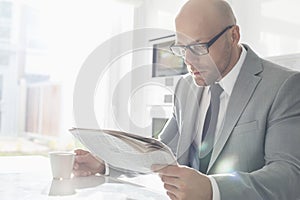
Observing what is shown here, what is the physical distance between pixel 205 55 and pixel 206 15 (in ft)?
0.46

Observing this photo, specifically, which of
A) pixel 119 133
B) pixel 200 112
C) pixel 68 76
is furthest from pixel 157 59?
pixel 119 133

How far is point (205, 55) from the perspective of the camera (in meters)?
1.33

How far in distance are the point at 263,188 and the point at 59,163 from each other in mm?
676

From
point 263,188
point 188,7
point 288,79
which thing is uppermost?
point 188,7

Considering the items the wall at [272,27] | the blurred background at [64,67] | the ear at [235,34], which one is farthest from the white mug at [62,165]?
the blurred background at [64,67]

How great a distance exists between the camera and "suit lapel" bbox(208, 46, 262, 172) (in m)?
1.25

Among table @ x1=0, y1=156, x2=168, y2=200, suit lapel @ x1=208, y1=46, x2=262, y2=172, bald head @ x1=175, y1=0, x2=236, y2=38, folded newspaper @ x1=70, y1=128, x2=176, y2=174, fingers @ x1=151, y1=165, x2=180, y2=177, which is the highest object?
bald head @ x1=175, y1=0, x2=236, y2=38

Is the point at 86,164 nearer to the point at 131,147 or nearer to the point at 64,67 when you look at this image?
the point at 131,147

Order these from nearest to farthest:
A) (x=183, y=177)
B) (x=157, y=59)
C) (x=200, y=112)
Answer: (x=183, y=177)
(x=200, y=112)
(x=157, y=59)

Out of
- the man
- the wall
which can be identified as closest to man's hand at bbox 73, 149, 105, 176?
the man

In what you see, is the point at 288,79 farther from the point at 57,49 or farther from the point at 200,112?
the point at 57,49

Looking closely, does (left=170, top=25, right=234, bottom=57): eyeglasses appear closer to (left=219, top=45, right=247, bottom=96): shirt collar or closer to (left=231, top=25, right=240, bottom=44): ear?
(left=231, top=25, right=240, bottom=44): ear

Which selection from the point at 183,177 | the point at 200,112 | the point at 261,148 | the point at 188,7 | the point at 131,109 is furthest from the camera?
the point at 131,109

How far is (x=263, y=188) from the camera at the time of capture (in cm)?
95
